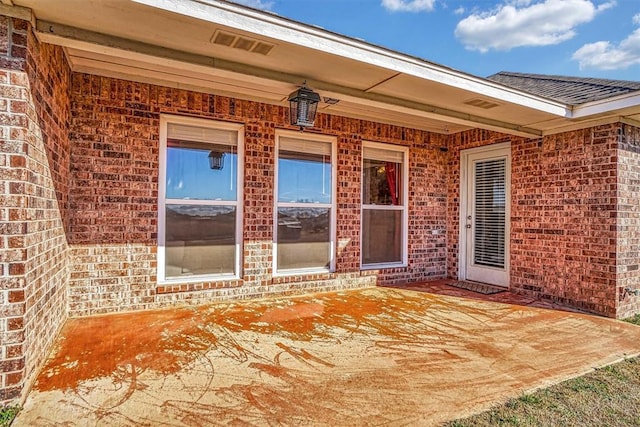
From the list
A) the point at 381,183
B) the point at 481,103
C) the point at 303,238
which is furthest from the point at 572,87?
the point at 303,238

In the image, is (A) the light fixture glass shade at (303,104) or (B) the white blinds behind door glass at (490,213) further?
(B) the white blinds behind door glass at (490,213)

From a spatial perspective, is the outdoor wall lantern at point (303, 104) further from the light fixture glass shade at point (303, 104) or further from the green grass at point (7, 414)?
the green grass at point (7, 414)

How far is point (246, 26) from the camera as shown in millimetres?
2717

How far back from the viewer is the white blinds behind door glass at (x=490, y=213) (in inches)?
233

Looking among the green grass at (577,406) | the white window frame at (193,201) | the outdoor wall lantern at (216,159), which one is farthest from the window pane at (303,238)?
the green grass at (577,406)

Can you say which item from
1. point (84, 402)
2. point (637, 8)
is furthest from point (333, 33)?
point (637, 8)

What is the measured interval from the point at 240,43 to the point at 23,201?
1.94 m

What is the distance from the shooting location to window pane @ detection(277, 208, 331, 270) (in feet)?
17.1

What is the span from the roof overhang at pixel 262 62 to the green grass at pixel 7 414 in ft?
8.24

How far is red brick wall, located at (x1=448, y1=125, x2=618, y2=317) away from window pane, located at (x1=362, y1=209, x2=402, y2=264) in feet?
5.85

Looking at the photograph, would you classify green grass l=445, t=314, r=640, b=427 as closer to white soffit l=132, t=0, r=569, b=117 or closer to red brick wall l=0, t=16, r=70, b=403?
red brick wall l=0, t=16, r=70, b=403

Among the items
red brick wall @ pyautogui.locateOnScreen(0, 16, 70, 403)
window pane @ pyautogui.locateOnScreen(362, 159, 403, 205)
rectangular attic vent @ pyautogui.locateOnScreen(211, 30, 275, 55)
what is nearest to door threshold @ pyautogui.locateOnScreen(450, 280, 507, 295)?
window pane @ pyautogui.locateOnScreen(362, 159, 403, 205)

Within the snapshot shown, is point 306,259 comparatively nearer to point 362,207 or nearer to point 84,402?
point 362,207

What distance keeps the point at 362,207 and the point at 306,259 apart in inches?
50.7
